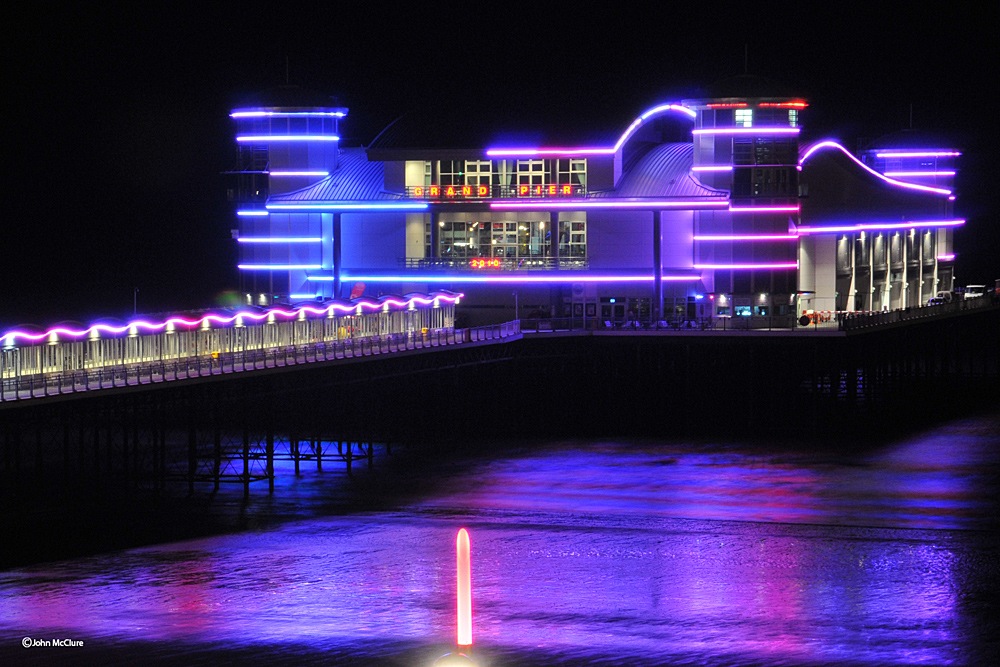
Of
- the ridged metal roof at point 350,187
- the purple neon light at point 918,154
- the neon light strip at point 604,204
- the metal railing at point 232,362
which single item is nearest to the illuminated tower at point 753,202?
the neon light strip at point 604,204

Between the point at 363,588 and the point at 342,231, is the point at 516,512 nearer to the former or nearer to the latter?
the point at 363,588

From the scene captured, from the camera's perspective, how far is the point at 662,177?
78562 mm

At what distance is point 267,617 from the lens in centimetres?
3316

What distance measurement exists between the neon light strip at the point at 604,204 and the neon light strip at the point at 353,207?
3.57 meters

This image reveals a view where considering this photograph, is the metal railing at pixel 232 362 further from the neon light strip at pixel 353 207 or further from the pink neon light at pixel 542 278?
the neon light strip at pixel 353 207

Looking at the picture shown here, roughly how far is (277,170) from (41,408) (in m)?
37.7

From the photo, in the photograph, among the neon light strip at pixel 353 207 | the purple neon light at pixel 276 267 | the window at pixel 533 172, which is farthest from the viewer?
the purple neon light at pixel 276 267

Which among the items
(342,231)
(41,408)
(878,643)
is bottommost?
(878,643)

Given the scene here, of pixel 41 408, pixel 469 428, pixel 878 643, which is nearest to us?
pixel 878 643

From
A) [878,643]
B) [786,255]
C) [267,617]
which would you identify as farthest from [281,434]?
[878,643]

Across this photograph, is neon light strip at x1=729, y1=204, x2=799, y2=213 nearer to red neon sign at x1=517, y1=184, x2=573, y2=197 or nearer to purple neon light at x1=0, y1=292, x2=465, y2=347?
red neon sign at x1=517, y1=184, x2=573, y2=197

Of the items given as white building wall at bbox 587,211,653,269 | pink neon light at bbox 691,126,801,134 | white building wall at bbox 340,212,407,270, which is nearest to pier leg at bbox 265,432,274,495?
white building wall at bbox 340,212,407,270

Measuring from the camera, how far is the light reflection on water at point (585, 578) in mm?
30781

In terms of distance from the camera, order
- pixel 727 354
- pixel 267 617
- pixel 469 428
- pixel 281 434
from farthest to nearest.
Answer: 1. pixel 727 354
2. pixel 469 428
3. pixel 281 434
4. pixel 267 617
